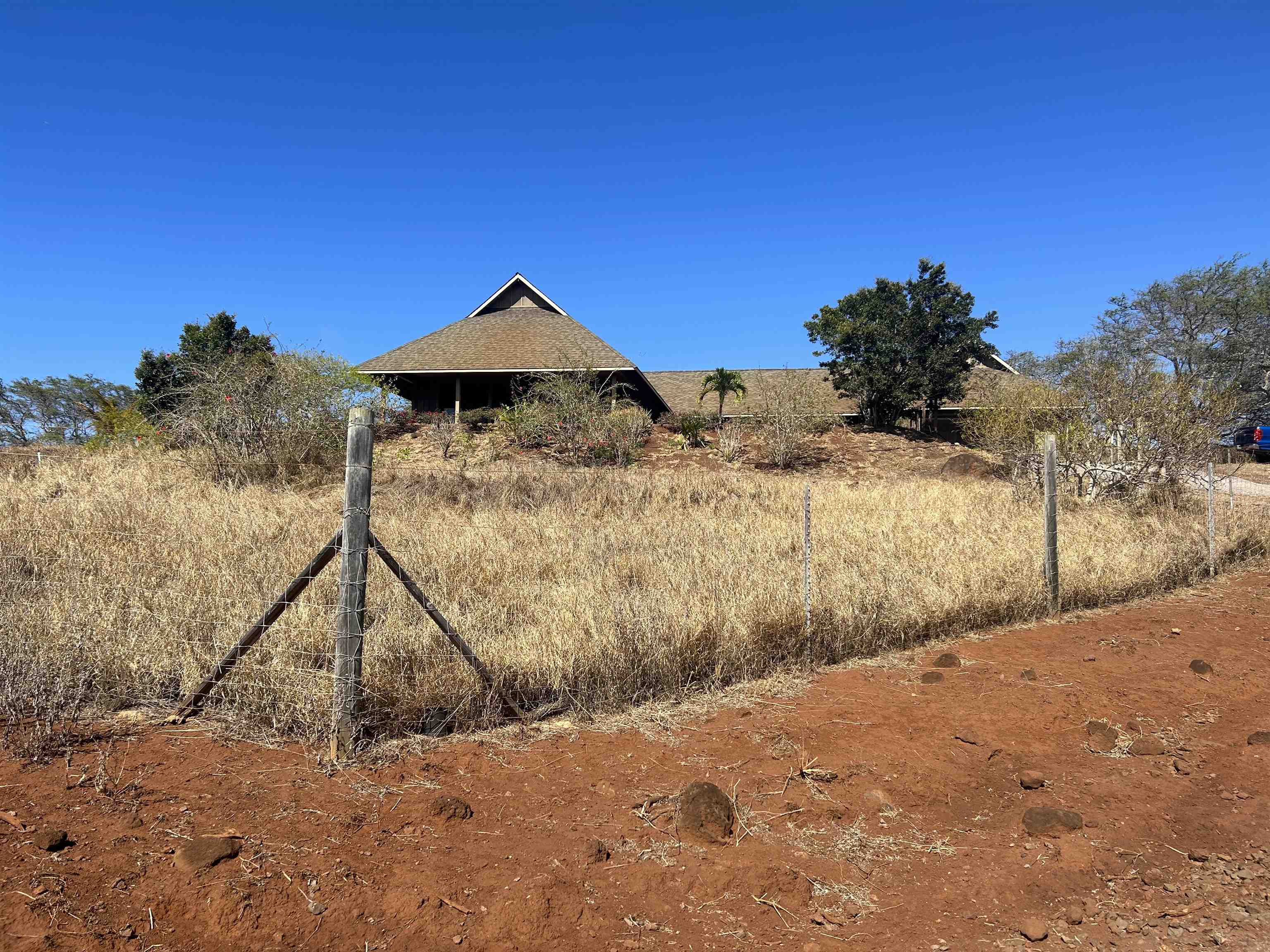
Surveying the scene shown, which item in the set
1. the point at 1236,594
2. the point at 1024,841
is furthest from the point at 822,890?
the point at 1236,594

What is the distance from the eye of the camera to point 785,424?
813 inches

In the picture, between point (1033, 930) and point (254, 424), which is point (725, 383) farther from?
point (1033, 930)

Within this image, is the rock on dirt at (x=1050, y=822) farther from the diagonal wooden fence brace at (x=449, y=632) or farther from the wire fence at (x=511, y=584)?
the diagonal wooden fence brace at (x=449, y=632)

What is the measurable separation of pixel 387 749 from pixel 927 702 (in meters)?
3.57

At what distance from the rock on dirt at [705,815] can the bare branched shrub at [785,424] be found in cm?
1669

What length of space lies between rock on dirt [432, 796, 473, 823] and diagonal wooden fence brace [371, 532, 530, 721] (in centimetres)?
98

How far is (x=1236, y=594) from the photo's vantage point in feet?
29.6

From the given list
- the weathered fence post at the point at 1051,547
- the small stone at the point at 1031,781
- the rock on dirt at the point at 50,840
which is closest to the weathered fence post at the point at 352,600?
the rock on dirt at the point at 50,840

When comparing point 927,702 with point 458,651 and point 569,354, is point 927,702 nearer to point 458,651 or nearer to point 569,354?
point 458,651

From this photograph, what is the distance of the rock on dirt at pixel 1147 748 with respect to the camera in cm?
470

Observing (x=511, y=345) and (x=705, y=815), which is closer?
(x=705, y=815)

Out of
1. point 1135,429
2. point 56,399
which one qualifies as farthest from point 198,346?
point 1135,429

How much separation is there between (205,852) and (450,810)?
1037mm

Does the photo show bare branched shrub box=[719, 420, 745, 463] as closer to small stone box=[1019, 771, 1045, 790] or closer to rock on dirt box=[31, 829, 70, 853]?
small stone box=[1019, 771, 1045, 790]
